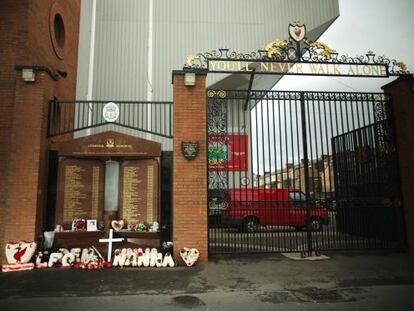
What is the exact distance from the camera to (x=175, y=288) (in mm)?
5773

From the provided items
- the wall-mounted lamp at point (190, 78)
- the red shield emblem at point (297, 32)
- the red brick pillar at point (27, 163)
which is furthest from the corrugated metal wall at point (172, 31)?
the wall-mounted lamp at point (190, 78)

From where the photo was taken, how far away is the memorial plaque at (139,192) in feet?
27.2

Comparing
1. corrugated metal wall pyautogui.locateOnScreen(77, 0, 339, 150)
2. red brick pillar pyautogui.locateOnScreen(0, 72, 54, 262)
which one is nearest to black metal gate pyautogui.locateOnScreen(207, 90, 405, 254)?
Answer: red brick pillar pyautogui.locateOnScreen(0, 72, 54, 262)

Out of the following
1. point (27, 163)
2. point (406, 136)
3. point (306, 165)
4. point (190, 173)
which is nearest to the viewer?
point (27, 163)

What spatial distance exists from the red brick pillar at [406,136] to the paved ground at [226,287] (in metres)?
1.48

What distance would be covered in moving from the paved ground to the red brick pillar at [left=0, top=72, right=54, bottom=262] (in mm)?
1212

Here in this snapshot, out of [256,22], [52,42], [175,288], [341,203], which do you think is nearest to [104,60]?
[52,42]

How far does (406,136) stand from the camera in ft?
29.3

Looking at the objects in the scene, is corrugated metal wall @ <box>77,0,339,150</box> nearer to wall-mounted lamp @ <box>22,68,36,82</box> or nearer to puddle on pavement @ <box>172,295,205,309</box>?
wall-mounted lamp @ <box>22,68,36,82</box>

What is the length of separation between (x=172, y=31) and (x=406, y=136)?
12442 millimetres

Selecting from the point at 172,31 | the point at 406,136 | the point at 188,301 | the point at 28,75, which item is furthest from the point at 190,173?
the point at 172,31

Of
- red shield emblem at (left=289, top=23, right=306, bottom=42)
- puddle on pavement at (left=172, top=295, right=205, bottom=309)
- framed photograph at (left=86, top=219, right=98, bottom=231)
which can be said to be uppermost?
red shield emblem at (left=289, top=23, right=306, bottom=42)

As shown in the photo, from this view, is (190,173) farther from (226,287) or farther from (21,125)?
(21,125)

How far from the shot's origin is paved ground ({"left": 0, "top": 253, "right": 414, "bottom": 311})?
4938mm
